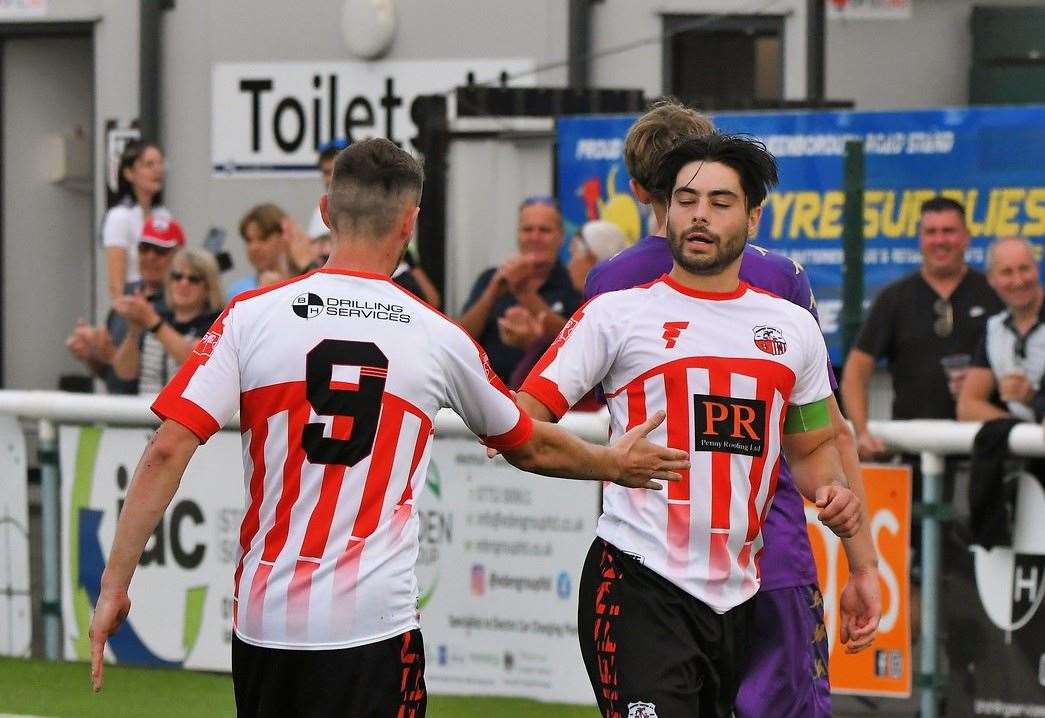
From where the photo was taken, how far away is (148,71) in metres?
15.8

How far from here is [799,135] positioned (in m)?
10.4

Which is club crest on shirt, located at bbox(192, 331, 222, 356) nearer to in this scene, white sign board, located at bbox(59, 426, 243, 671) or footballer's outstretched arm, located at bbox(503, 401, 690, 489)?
footballer's outstretched arm, located at bbox(503, 401, 690, 489)

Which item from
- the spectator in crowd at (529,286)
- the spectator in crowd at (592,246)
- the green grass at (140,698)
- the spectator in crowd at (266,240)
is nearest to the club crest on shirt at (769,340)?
the green grass at (140,698)

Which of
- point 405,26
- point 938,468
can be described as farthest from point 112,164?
point 938,468

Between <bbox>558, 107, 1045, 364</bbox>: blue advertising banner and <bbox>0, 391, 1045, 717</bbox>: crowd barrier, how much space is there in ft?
7.95

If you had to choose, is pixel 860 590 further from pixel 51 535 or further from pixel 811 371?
pixel 51 535

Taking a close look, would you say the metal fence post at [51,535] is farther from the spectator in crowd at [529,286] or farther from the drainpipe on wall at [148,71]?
the drainpipe on wall at [148,71]

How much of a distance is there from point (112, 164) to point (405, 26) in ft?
8.86

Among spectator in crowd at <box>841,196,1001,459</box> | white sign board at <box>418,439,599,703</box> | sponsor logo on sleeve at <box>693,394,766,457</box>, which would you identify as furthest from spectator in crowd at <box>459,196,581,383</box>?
sponsor logo on sleeve at <box>693,394,766,457</box>

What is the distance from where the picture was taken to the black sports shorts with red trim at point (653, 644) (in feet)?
16.6

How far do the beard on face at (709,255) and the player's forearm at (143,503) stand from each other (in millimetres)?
1438

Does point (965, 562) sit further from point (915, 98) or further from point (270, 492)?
point (915, 98)

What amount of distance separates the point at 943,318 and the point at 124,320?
426 cm

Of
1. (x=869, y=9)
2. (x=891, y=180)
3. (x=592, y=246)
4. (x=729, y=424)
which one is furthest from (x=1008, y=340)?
(x=869, y=9)
